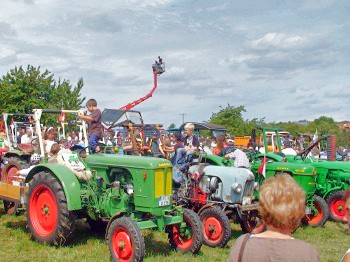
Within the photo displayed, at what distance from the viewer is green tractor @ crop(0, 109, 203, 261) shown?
5.82 m

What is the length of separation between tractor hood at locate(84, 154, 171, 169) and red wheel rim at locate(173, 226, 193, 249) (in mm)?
969

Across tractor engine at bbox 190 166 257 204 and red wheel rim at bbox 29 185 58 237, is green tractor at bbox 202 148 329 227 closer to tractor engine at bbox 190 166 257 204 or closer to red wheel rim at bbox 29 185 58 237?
tractor engine at bbox 190 166 257 204

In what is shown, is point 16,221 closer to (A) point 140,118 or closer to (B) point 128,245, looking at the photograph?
(B) point 128,245

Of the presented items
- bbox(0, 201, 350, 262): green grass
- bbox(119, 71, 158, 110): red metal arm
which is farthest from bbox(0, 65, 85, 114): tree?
bbox(0, 201, 350, 262): green grass

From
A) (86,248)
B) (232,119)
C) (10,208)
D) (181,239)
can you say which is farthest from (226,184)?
(232,119)

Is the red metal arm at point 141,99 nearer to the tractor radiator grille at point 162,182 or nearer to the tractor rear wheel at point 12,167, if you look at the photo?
the tractor rear wheel at point 12,167

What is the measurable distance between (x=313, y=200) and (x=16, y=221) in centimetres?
550

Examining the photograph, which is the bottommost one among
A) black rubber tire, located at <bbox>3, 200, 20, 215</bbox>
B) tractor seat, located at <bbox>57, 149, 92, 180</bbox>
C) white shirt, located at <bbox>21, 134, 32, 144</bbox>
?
black rubber tire, located at <bbox>3, 200, 20, 215</bbox>

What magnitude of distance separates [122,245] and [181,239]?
110 centimetres

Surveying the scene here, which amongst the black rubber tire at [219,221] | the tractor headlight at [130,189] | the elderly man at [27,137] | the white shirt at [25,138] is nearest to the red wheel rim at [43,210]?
the tractor headlight at [130,189]

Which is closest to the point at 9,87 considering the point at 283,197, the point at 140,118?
the point at 140,118

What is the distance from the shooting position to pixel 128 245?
548 cm

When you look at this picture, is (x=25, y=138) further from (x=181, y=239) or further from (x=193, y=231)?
(x=193, y=231)

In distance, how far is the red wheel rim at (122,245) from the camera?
→ 5.48 m
